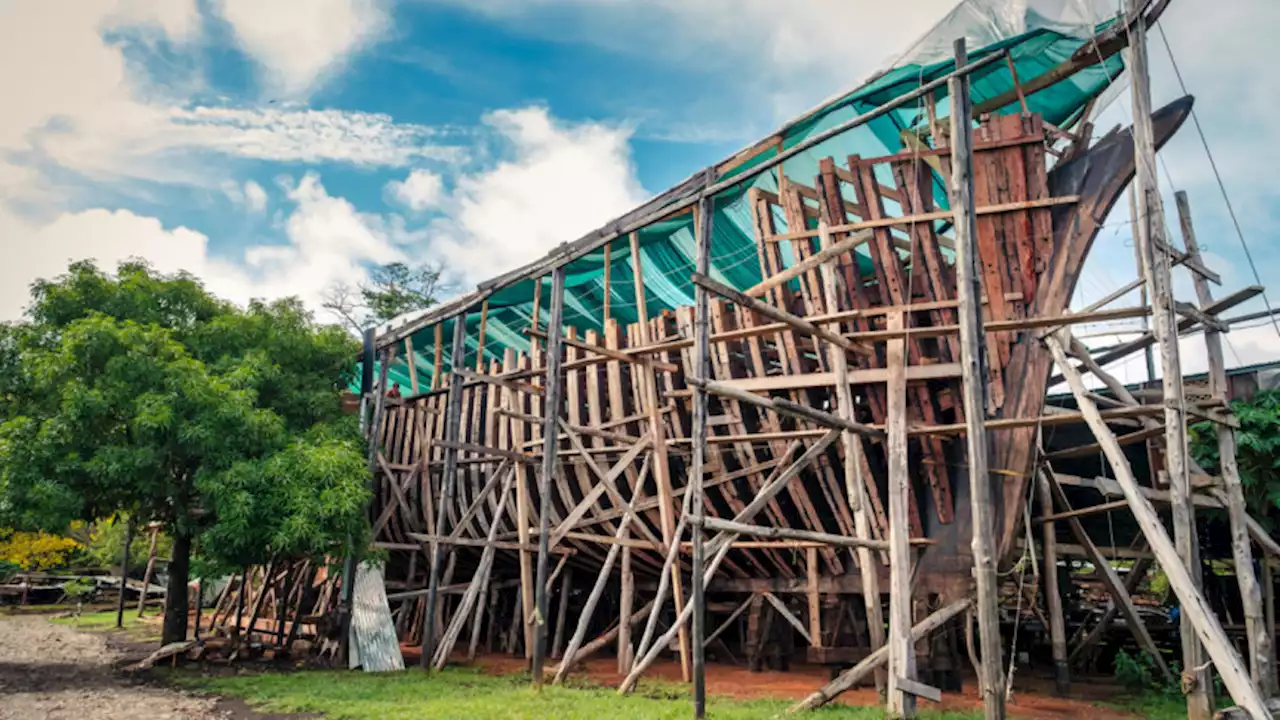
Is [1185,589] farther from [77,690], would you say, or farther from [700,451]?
[77,690]

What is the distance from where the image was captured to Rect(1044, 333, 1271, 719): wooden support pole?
225 inches

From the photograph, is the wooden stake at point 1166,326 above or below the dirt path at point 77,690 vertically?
above

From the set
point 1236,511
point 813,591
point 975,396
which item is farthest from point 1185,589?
point 813,591

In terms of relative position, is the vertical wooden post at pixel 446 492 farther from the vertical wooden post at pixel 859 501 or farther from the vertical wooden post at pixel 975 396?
the vertical wooden post at pixel 975 396

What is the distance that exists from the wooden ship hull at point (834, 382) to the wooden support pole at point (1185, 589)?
1.59 feet

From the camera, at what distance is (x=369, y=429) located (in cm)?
1507

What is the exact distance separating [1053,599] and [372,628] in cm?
951

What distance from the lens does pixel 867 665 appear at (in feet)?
24.9

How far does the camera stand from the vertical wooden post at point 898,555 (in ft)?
23.4

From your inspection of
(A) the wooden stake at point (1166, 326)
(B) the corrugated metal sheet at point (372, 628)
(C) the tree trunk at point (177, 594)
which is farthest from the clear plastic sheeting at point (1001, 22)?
(C) the tree trunk at point (177, 594)

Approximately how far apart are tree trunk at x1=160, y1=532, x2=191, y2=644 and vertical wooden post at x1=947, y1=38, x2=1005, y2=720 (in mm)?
11583

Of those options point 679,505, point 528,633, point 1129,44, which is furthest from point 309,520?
point 1129,44

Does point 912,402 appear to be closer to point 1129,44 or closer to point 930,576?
point 930,576

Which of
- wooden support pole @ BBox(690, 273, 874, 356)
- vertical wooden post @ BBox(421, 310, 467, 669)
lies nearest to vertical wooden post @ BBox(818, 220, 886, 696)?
wooden support pole @ BBox(690, 273, 874, 356)
